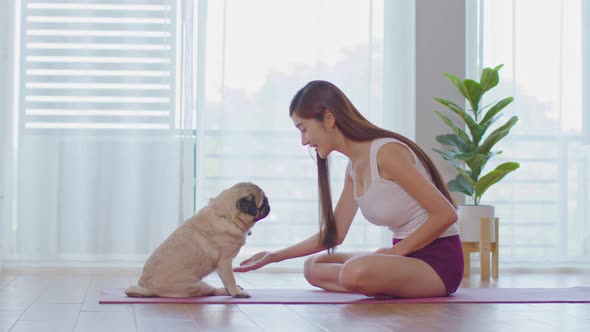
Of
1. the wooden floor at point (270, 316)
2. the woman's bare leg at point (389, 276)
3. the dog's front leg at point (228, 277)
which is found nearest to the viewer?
the wooden floor at point (270, 316)

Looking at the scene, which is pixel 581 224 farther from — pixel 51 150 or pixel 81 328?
pixel 81 328

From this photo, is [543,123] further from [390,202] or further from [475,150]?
[390,202]

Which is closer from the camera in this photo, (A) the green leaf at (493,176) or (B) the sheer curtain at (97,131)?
→ (A) the green leaf at (493,176)

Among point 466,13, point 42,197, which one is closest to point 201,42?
point 42,197

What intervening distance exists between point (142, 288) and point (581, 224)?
339cm

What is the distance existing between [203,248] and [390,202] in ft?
2.39

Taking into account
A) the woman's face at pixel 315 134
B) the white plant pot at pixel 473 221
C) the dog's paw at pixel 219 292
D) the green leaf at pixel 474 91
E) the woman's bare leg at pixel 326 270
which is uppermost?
the green leaf at pixel 474 91

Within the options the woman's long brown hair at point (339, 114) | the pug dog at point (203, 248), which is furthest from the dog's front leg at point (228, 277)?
the woman's long brown hair at point (339, 114)

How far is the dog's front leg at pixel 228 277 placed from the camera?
10.1ft

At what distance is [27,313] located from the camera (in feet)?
9.00

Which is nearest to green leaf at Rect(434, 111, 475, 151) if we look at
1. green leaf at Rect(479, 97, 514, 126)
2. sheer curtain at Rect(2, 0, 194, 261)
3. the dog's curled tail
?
green leaf at Rect(479, 97, 514, 126)

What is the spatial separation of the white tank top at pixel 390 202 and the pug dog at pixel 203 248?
0.42 m

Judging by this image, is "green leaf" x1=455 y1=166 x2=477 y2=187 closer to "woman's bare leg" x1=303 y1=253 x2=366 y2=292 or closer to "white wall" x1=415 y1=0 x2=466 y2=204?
"white wall" x1=415 y1=0 x2=466 y2=204

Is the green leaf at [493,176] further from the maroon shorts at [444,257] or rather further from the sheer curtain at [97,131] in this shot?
the sheer curtain at [97,131]
